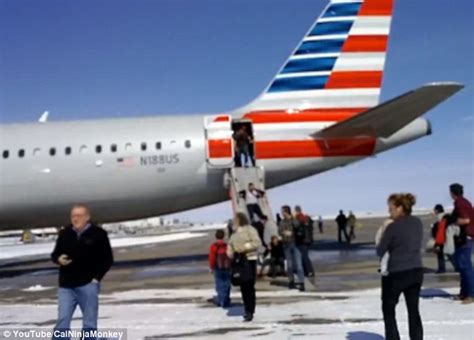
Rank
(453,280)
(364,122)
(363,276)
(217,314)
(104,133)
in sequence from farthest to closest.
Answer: (104,133) → (364,122) → (363,276) → (453,280) → (217,314)

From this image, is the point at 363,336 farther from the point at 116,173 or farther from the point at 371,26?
the point at 371,26

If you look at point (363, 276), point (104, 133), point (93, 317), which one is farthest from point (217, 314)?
point (104, 133)

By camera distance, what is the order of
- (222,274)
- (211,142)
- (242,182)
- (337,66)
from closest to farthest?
(222,274), (242,182), (211,142), (337,66)

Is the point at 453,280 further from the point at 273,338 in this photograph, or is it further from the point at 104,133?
the point at 104,133

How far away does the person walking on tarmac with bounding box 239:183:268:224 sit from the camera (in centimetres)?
1445

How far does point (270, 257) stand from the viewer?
Answer: 1323 cm

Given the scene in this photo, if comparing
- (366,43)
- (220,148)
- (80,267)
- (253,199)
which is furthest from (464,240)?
(366,43)

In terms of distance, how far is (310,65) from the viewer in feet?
58.0

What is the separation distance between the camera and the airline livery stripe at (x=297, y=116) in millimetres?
16688

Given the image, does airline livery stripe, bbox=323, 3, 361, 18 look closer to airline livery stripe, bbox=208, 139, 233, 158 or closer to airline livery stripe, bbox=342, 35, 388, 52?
airline livery stripe, bbox=342, 35, 388, 52

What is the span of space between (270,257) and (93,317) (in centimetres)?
777

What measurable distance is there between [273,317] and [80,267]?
3.23 meters

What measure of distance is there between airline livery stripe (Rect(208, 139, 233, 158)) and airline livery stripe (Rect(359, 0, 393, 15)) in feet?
19.6

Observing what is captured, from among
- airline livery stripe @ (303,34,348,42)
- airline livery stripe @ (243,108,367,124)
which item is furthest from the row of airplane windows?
airline livery stripe @ (303,34,348,42)
